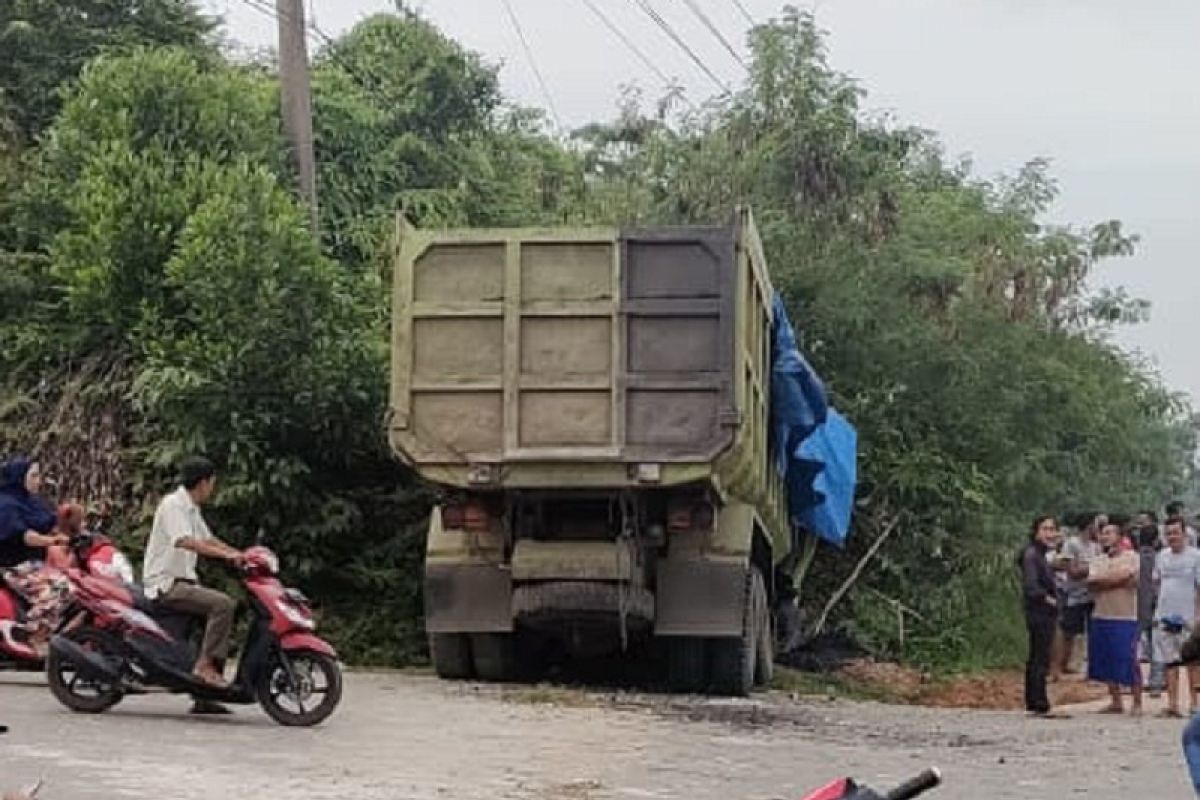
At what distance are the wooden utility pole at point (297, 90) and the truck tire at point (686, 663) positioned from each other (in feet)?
20.5

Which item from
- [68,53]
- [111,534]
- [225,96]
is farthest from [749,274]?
[68,53]

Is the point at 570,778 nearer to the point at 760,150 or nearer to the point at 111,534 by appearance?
the point at 111,534

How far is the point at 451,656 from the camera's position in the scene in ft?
44.8

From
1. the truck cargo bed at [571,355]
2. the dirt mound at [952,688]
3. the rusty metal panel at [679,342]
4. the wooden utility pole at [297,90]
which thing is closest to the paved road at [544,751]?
the truck cargo bed at [571,355]

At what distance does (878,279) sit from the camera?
60.6 feet

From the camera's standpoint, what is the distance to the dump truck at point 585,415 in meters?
12.5

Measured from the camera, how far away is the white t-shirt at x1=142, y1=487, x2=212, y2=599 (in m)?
10.4

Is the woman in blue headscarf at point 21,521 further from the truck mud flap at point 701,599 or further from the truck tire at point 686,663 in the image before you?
the truck tire at point 686,663

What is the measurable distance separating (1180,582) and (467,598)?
490 cm

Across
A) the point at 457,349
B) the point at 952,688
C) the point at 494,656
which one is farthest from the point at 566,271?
the point at 952,688

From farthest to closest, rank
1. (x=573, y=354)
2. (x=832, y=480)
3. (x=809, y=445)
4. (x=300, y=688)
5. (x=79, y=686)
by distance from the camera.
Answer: (x=832, y=480) → (x=809, y=445) → (x=573, y=354) → (x=79, y=686) → (x=300, y=688)

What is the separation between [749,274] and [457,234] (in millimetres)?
1841

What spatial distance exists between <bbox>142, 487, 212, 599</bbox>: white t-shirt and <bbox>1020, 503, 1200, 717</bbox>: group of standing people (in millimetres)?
6108

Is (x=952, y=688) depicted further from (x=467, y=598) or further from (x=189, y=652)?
(x=189, y=652)
